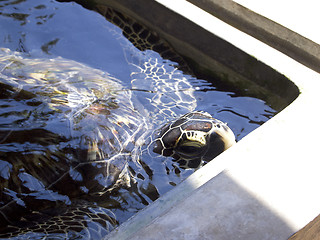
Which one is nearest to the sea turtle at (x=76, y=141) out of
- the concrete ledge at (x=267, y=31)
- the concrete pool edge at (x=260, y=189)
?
the concrete pool edge at (x=260, y=189)

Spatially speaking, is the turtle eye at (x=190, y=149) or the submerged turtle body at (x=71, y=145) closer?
the submerged turtle body at (x=71, y=145)

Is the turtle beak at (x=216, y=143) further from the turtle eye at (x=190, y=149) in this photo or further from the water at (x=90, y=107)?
the water at (x=90, y=107)

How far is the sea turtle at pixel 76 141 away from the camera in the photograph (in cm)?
155

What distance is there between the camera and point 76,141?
170 cm

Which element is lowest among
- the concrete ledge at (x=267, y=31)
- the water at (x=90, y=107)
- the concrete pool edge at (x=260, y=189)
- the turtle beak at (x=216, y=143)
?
the water at (x=90, y=107)

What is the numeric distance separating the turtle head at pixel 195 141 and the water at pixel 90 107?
0.06 metres

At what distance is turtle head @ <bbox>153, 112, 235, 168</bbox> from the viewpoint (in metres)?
1.88

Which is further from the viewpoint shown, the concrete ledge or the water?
the concrete ledge

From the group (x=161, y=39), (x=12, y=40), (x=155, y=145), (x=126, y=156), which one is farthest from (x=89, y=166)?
(x=12, y=40)

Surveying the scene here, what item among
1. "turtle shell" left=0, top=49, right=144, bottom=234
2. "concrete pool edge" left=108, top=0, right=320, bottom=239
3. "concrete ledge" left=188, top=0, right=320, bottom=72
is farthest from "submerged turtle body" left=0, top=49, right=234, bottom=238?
"concrete ledge" left=188, top=0, right=320, bottom=72

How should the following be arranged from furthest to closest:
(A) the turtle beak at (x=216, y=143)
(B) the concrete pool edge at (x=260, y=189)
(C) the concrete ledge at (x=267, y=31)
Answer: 1. (C) the concrete ledge at (x=267, y=31)
2. (A) the turtle beak at (x=216, y=143)
3. (B) the concrete pool edge at (x=260, y=189)

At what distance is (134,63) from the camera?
2.66m

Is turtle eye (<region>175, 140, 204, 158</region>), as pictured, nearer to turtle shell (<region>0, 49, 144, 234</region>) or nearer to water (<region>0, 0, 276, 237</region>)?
water (<region>0, 0, 276, 237</region>)

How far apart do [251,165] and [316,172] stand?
0.83 feet
